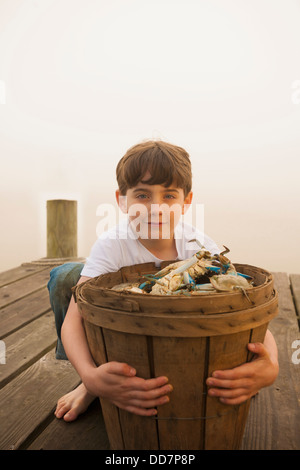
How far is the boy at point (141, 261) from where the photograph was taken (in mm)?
1135

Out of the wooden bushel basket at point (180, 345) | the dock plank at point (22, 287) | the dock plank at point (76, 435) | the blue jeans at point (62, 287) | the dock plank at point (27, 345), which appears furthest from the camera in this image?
the dock plank at point (22, 287)

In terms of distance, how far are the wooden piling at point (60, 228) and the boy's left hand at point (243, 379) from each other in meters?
4.10

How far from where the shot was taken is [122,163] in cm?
188

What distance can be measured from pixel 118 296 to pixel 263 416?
1050 millimetres

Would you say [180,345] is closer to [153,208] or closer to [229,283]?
[229,283]

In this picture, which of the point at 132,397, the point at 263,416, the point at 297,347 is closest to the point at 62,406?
the point at 132,397

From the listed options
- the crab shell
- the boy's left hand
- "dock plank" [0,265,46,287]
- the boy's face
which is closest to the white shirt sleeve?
the boy's face

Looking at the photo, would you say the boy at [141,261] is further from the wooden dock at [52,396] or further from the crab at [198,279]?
the crab at [198,279]

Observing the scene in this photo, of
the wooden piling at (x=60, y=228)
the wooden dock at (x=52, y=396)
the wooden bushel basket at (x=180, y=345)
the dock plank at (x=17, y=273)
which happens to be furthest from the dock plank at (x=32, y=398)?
the wooden piling at (x=60, y=228)

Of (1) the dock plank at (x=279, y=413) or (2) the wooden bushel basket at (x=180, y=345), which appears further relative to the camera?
(1) the dock plank at (x=279, y=413)

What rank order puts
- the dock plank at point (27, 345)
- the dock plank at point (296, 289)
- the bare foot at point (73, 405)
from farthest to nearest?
1. the dock plank at point (296, 289)
2. the dock plank at point (27, 345)
3. the bare foot at point (73, 405)

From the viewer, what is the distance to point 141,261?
1832mm

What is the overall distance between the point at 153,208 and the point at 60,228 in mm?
3516
